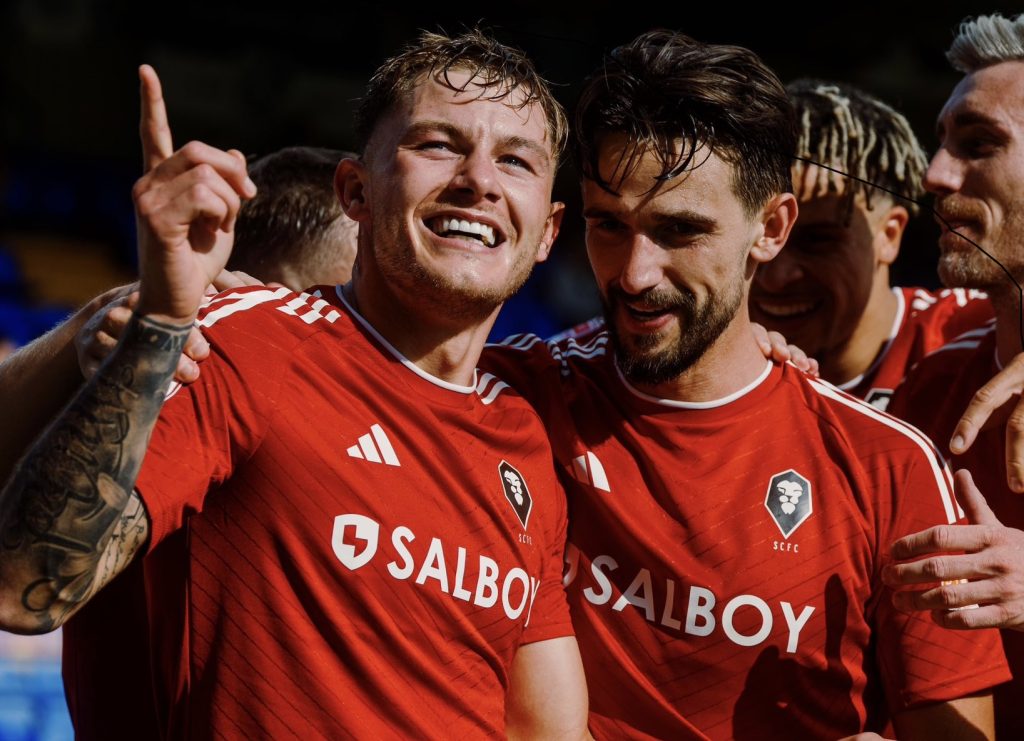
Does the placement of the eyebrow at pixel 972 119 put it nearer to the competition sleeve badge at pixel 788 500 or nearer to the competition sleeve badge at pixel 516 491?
the competition sleeve badge at pixel 788 500

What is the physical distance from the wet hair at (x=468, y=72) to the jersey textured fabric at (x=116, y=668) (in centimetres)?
119

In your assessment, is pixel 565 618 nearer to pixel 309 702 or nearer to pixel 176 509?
pixel 309 702

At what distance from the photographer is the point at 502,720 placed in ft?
8.37

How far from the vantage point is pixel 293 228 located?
11.4 feet

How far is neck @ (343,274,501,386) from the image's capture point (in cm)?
263

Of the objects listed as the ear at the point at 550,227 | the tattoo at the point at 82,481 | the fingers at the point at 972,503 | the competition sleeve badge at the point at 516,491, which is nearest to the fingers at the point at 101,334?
the tattoo at the point at 82,481

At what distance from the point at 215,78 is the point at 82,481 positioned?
38.4 ft

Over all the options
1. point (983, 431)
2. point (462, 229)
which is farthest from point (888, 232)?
point (462, 229)

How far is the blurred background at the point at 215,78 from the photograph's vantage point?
12477mm

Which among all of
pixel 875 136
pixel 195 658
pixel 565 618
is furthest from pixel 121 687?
pixel 875 136

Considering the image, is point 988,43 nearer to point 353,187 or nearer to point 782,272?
point 782,272

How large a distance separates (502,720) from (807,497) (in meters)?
0.88

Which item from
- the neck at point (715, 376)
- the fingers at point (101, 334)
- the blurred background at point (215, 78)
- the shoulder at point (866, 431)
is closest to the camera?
the fingers at point (101, 334)

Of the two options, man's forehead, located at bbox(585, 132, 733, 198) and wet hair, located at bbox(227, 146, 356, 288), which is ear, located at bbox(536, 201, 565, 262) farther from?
wet hair, located at bbox(227, 146, 356, 288)
